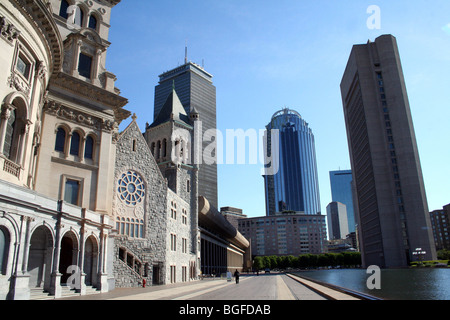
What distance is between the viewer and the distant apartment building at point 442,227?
618 feet

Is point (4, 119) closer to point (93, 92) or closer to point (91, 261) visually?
point (91, 261)

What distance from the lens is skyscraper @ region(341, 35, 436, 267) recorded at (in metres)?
113

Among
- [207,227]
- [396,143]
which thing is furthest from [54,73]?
[396,143]

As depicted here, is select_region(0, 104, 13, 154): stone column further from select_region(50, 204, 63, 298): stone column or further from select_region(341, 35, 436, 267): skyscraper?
select_region(341, 35, 436, 267): skyscraper

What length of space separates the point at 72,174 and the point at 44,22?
12773 millimetres

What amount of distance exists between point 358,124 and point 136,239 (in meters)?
122

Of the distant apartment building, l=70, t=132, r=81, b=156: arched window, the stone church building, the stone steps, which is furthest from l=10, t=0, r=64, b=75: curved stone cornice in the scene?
the distant apartment building

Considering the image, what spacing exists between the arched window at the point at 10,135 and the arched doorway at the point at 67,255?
7.02m

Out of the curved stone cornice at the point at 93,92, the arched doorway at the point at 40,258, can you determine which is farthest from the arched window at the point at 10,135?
the curved stone cornice at the point at 93,92

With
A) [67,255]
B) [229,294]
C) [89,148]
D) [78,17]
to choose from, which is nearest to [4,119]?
[67,255]

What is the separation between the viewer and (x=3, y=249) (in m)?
17.5

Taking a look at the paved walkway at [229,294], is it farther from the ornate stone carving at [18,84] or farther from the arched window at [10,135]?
the ornate stone carving at [18,84]

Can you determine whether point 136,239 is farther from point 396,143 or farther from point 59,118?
point 396,143

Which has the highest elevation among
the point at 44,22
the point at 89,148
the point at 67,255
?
the point at 44,22
